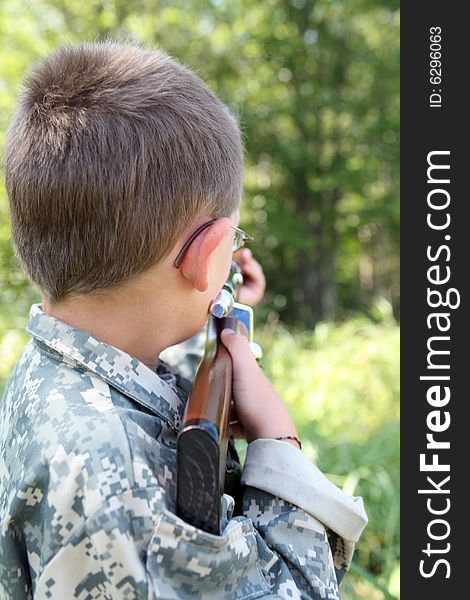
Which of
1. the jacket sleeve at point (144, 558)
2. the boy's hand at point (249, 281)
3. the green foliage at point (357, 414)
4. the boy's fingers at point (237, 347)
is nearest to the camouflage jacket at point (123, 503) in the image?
the jacket sleeve at point (144, 558)

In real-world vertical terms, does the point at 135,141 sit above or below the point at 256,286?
below

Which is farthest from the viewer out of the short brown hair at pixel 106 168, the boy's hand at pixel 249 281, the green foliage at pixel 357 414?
the green foliage at pixel 357 414

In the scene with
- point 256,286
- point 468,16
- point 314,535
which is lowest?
point 314,535

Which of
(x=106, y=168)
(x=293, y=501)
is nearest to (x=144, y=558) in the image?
(x=293, y=501)

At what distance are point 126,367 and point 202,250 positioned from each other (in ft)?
0.78

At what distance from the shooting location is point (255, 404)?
129cm

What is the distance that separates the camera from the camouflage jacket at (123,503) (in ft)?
3.08

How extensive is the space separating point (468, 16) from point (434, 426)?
2.06m

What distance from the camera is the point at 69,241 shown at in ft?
3.68

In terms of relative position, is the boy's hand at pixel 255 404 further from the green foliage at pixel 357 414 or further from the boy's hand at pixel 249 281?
the green foliage at pixel 357 414

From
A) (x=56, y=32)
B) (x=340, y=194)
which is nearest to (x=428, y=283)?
(x=56, y=32)

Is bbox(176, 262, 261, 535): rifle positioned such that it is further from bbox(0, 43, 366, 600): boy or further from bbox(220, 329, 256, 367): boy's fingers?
bbox(220, 329, 256, 367): boy's fingers

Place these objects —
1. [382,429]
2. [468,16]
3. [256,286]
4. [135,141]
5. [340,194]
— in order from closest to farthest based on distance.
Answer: [135,141], [256,286], [468,16], [382,429], [340,194]

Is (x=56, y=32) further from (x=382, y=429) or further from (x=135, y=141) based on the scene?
(x=135, y=141)
